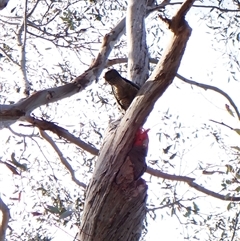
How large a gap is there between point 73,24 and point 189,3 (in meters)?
3.15

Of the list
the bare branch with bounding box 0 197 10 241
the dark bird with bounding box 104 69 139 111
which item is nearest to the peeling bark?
the dark bird with bounding box 104 69 139 111

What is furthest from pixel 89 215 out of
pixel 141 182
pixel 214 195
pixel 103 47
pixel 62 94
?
pixel 214 195

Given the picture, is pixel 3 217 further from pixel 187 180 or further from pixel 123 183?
pixel 123 183

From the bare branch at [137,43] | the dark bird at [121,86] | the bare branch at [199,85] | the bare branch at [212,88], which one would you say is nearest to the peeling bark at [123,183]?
the dark bird at [121,86]

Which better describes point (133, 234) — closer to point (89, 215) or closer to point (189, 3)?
point (89, 215)

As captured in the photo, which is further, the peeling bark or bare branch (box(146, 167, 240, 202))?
bare branch (box(146, 167, 240, 202))

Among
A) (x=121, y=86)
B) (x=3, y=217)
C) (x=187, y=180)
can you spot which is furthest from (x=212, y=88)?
(x=121, y=86)

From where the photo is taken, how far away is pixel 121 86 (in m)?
2.56

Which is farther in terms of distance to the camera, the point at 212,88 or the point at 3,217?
the point at 212,88

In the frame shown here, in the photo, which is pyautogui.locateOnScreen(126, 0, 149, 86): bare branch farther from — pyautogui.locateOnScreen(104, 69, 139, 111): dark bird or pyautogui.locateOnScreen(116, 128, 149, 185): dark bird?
pyautogui.locateOnScreen(116, 128, 149, 185): dark bird

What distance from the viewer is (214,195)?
4207 mm

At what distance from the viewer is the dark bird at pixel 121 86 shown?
99.7 inches

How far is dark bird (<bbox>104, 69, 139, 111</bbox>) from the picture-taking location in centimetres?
253

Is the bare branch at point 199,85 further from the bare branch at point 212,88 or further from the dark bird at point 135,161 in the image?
the dark bird at point 135,161
